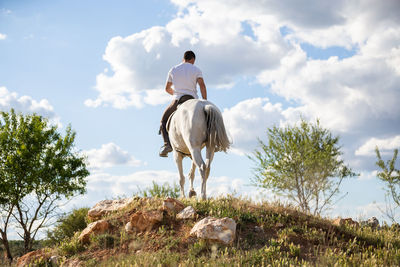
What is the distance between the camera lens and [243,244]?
8.11 meters

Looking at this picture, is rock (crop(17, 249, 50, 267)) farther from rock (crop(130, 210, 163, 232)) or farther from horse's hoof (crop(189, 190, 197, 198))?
horse's hoof (crop(189, 190, 197, 198))

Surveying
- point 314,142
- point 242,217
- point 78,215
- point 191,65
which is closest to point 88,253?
point 242,217

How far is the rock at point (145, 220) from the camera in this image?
9.14m

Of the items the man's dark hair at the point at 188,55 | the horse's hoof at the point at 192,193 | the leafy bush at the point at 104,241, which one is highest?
the man's dark hair at the point at 188,55

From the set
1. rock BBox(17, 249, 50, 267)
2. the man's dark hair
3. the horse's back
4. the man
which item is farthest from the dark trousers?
rock BBox(17, 249, 50, 267)

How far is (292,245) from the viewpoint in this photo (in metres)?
7.79

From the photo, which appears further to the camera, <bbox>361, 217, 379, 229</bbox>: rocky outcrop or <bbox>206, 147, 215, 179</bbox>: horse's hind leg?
<bbox>361, 217, 379, 229</bbox>: rocky outcrop

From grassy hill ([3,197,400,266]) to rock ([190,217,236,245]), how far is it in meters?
0.13

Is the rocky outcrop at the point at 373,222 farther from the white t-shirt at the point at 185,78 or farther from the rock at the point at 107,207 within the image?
the rock at the point at 107,207

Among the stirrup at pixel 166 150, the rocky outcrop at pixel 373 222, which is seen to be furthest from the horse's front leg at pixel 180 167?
the rocky outcrop at pixel 373 222

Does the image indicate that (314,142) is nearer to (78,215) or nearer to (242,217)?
(78,215)

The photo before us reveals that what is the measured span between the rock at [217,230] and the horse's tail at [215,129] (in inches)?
99.5

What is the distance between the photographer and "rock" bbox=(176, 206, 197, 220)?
30.1ft

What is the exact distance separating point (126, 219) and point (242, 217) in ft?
9.79
